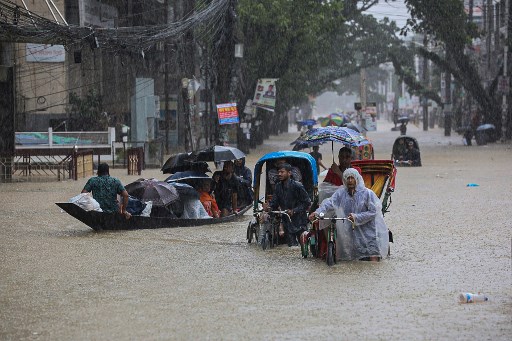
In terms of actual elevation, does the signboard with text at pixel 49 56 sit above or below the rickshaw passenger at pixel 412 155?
above

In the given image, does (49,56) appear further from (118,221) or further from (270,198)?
(270,198)

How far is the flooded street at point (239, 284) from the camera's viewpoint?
880cm

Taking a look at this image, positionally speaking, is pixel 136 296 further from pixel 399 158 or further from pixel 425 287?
pixel 399 158

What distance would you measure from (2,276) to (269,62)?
115 ft

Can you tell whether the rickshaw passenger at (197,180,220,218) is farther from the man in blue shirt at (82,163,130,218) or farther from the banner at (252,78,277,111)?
the banner at (252,78,277,111)

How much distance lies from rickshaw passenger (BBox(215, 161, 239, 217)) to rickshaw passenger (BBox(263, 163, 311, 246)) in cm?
352

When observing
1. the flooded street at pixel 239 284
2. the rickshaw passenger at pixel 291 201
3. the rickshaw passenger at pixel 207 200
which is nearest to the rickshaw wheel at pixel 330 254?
the flooded street at pixel 239 284

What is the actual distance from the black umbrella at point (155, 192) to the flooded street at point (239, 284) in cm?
48

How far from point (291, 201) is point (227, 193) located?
3.89m

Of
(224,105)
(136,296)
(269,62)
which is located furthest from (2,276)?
(269,62)

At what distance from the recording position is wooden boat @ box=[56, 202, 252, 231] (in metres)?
15.7

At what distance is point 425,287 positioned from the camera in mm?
10945

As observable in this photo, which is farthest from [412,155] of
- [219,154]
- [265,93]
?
[219,154]

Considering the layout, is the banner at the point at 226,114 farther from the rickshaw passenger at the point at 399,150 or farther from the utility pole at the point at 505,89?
the utility pole at the point at 505,89
